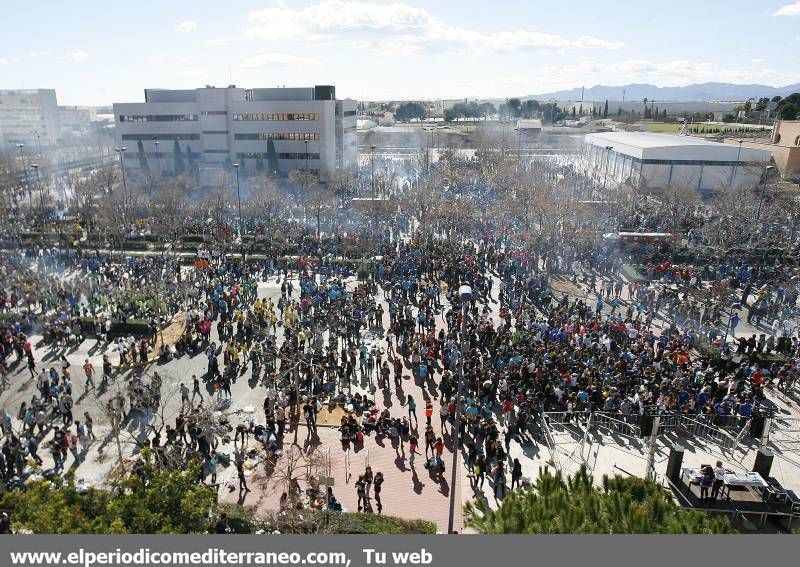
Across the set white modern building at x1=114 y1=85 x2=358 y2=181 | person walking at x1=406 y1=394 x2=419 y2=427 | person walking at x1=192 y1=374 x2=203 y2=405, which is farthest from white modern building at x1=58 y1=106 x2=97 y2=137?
person walking at x1=406 y1=394 x2=419 y2=427

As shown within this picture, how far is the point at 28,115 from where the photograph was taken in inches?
4675

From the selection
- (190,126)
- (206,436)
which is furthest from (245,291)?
(190,126)

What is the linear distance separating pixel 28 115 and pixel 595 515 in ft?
468

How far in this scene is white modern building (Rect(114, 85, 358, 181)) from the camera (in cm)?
5834

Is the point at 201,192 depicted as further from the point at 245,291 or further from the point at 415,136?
the point at 415,136

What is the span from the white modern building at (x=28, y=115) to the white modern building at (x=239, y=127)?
207 feet

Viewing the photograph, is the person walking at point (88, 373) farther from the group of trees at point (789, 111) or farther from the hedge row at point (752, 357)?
the group of trees at point (789, 111)

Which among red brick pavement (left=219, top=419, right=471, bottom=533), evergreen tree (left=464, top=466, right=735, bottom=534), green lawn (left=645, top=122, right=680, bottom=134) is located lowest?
red brick pavement (left=219, top=419, right=471, bottom=533)

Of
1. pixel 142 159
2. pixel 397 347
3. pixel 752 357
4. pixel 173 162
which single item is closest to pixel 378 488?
pixel 397 347

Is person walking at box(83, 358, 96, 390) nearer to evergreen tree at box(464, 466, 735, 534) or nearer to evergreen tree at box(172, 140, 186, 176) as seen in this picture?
evergreen tree at box(464, 466, 735, 534)

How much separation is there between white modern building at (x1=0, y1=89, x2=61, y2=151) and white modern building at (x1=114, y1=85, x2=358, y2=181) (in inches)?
2484

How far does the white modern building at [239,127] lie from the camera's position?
5834cm

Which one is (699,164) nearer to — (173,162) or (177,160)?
(177,160)

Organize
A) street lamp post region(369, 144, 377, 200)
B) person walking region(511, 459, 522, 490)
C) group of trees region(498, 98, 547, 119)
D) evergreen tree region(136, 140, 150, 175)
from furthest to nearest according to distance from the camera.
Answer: group of trees region(498, 98, 547, 119)
evergreen tree region(136, 140, 150, 175)
street lamp post region(369, 144, 377, 200)
person walking region(511, 459, 522, 490)
